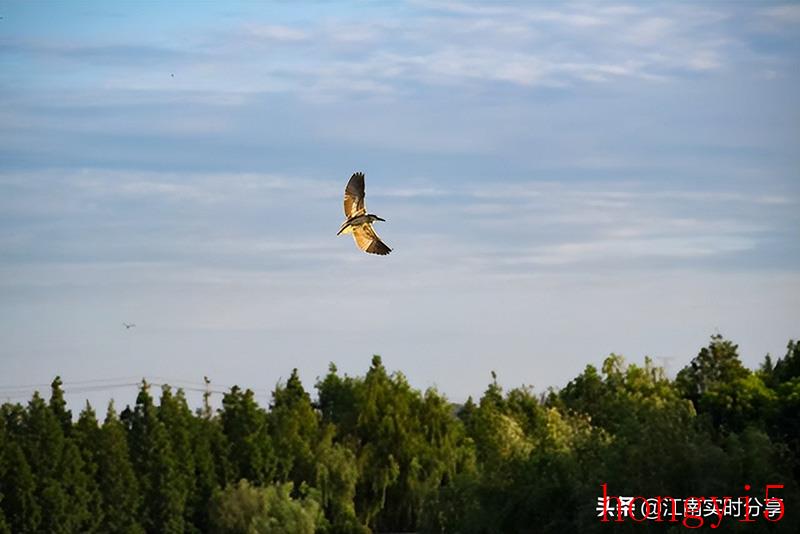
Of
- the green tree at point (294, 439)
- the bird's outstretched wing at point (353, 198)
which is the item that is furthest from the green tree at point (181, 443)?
the bird's outstretched wing at point (353, 198)

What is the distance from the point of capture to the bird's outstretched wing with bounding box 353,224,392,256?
3044cm

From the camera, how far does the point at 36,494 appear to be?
56.2 meters

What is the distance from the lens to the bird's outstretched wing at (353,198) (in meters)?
31.4

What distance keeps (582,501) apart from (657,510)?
11.4 ft

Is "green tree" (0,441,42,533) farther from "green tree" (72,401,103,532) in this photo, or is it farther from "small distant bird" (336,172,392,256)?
"small distant bird" (336,172,392,256)

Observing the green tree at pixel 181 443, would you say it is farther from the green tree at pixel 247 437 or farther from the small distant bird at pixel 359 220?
the small distant bird at pixel 359 220

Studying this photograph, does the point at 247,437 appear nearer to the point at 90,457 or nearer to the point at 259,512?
the point at 259,512

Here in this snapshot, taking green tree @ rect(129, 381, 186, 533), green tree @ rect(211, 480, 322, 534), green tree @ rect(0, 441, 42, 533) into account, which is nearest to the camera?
green tree @ rect(0, 441, 42, 533)

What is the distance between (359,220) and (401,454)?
41203mm

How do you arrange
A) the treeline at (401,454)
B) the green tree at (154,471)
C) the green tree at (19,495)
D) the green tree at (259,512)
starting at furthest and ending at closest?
the green tree at (259,512) < the green tree at (154,471) < the green tree at (19,495) < the treeline at (401,454)

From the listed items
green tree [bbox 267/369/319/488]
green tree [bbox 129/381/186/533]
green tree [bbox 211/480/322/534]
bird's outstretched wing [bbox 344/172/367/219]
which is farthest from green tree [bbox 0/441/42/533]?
bird's outstretched wing [bbox 344/172/367/219]

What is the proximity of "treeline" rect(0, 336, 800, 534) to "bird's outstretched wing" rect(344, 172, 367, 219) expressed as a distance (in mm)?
8942

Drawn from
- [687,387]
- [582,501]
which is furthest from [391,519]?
[582,501]

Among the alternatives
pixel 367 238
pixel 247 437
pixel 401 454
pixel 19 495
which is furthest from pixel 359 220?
pixel 401 454
